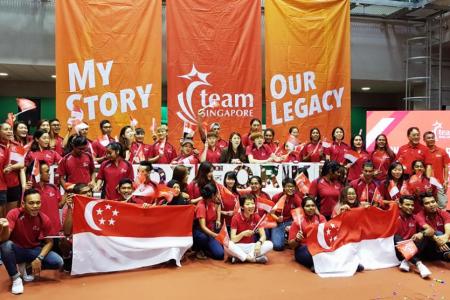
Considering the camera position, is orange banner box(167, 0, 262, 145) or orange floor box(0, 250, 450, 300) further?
orange banner box(167, 0, 262, 145)

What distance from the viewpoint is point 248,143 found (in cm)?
698

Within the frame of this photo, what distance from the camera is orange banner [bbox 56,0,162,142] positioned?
7.77m

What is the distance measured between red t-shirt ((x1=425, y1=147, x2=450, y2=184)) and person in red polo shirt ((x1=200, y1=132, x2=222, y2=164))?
10.8ft

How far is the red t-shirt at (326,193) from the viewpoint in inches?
220

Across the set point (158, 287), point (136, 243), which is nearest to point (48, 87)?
point (136, 243)

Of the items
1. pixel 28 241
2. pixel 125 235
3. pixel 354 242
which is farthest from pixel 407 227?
pixel 28 241

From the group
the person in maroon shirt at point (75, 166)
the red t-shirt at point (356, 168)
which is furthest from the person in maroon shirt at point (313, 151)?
the person in maroon shirt at point (75, 166)

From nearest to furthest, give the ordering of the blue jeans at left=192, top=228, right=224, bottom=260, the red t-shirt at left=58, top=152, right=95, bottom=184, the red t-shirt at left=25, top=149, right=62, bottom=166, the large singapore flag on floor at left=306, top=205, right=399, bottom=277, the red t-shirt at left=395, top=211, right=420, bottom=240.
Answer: the large singapore flag on floor at left=306, top=205, right=399, bottom=277
the red t-shirt at left=395, top=211, right=420, bottom=240
the blue jeans at left=192, top=228, right=224, bottom=260
the red t-shirt at left=58, top=152, right=95, bottom=184
the red t-shirt at left=25, top=149, right=62, bottom=166

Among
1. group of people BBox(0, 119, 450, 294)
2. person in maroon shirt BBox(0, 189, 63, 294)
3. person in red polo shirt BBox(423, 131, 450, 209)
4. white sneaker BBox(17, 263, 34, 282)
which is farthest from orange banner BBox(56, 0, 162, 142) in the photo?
person in red polo shirt BBox(423, 131, 450, 209)

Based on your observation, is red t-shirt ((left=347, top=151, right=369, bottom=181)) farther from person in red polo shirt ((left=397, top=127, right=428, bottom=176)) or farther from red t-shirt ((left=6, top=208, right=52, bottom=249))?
red t-shirt ((left=6, top=208, right=52, bottom=249))

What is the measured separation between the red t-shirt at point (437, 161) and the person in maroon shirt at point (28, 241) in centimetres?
552

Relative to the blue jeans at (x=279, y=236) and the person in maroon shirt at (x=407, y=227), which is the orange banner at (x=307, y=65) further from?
the person in maroon shirt at (x=407, y=227)

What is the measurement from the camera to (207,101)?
8.43 m

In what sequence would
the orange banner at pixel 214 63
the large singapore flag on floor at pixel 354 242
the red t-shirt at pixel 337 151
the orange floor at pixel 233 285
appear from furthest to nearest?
the orange banner at pixel 214 63
the red t-shirt at pixel 337 151
the large singapore flag on floor at pixel 354 242
the orange floor at pixel 233 285
